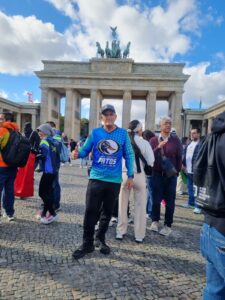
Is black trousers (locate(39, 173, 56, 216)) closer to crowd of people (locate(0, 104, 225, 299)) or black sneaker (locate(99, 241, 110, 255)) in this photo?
crowd of people (locate(0, 104, 225, 299))

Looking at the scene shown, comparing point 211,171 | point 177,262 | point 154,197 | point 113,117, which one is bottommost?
point 177,262

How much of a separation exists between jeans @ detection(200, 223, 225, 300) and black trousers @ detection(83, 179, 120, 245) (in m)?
2.12

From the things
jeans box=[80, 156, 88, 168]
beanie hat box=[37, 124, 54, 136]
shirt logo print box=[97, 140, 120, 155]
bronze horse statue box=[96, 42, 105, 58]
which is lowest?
jeans box=[80, 156, 88, 168]

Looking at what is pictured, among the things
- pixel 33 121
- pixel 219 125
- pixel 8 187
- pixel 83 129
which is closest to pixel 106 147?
pixel 219 125

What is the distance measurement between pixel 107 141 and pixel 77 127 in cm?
4616

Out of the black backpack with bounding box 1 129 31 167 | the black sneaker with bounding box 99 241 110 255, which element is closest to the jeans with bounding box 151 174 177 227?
the black sneaker with bounding box 99 241 110 255

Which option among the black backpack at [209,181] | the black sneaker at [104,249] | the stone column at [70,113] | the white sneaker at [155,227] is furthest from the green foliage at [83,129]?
the black backpack at [209,181]

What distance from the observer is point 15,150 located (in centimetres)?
510

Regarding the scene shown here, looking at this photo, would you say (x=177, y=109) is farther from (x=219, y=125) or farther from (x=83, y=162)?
(x=219, y=125)

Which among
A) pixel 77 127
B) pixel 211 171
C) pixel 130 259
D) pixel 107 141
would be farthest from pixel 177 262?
pixel 77 127

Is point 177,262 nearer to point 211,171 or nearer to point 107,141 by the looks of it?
Result: point 107,141

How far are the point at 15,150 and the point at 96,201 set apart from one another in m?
2.23

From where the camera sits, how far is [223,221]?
1575 mm

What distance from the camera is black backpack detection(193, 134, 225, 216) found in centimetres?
158
